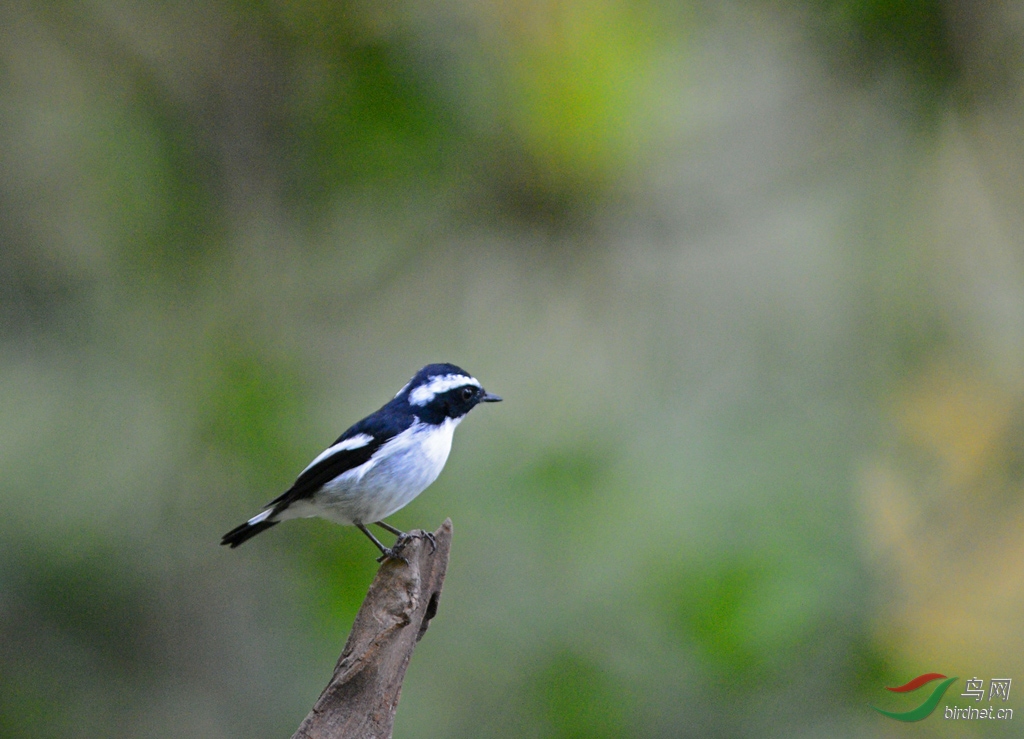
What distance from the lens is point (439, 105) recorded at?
14.8 ft

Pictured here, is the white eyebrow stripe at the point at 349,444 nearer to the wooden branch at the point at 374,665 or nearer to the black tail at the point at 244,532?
the black tail at the point at 244,532

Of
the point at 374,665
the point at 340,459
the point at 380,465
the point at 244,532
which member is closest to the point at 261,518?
the point at 244,532

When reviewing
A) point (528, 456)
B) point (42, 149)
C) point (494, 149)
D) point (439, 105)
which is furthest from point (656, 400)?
point (42, 149)

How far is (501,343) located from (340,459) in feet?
7.81

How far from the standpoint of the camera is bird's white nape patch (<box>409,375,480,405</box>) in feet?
10.5

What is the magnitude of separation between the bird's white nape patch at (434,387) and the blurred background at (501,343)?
1.51m

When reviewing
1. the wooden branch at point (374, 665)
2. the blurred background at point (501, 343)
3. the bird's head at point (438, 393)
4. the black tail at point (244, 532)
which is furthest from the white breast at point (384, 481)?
Result: the blurred background at point (501, 343)

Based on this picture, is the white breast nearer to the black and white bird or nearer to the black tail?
the black and white bird

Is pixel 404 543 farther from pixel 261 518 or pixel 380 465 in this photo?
pixel 261 518

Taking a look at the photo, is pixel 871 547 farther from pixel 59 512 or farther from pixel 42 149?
pixel 42 149

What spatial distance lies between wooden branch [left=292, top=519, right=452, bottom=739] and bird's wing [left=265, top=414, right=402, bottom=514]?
58 centimetres

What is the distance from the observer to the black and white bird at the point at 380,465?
2.97 m

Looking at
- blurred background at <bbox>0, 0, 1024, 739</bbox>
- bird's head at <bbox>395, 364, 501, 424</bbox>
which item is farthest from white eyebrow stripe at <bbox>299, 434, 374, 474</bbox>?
blurred background at <bbox>0, 0, 1024, 739</bbox>

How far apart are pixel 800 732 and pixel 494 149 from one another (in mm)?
3297
